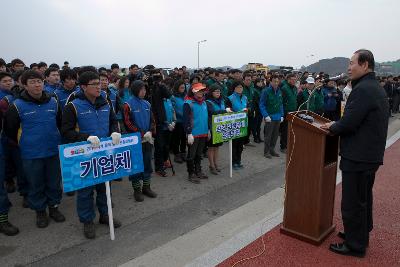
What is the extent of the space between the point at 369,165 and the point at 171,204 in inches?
124

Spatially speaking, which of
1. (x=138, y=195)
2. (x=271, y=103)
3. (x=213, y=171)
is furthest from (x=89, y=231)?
(x=271, y=103)

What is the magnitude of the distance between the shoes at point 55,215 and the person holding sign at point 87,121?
2.06 ft

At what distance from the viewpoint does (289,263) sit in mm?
3443

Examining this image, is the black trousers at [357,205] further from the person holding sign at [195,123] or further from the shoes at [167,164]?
the shoes at [167,164]

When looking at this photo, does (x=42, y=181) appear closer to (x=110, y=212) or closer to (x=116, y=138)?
(x=110, y=212)

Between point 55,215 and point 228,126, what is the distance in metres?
3.50

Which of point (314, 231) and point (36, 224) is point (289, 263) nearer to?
point (314, 231)

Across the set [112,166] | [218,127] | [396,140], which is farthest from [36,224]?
[396,140]

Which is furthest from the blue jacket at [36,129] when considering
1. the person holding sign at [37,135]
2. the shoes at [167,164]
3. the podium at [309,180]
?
the podium at [309,180]

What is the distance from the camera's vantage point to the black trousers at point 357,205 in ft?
11.1

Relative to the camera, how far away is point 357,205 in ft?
11.1

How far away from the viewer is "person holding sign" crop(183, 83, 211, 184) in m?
6.06

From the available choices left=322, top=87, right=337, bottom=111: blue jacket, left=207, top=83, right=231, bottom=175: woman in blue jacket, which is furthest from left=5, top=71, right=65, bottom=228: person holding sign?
left=322, top=87, right=337, bottom=111: blue jacket

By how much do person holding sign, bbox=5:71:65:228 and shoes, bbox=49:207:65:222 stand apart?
5.0 inches
